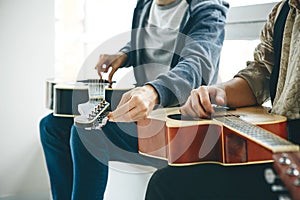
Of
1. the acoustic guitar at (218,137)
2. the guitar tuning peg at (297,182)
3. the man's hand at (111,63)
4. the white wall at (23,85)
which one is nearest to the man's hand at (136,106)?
the acoustic guitar at (218,137)

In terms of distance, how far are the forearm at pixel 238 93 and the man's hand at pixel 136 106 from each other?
181mm

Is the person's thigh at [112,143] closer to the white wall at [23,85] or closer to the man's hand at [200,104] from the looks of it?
the man's hand at [200,104]

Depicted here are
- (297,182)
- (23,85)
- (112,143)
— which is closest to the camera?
(297,182)

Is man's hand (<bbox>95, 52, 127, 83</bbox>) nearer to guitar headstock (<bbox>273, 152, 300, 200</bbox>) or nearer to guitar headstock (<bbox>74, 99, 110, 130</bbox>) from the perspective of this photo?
guitar headstock (<bbox>74, 99, 110, 130</bbox>)

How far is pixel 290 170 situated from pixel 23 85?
1.49 m

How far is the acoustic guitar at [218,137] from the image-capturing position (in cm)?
81

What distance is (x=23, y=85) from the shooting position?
5.99ft

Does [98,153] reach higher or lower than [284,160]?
lower

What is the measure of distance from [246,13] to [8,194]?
1227 mm

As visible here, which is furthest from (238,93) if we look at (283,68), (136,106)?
(136,106)

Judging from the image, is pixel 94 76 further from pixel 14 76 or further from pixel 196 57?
pixel 196 57

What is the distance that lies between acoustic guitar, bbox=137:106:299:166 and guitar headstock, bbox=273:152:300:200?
144mm

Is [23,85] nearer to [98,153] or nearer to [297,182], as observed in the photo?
[98,153]

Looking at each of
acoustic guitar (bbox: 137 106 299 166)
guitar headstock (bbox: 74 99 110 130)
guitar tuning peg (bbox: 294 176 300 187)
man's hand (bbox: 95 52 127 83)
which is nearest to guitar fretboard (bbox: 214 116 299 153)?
acoustic guitar (bbox: 137 106 299 166)
